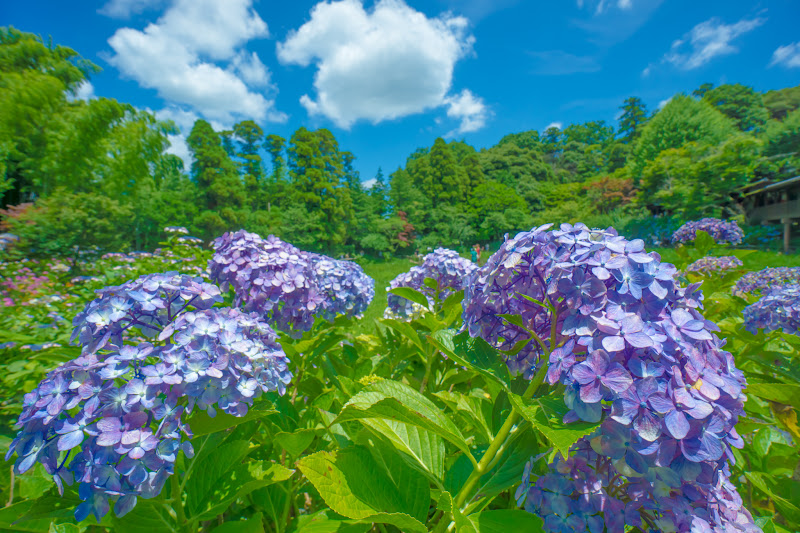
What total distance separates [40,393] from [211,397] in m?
0.35

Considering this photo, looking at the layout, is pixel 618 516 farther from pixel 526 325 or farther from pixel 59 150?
pixel 59 150

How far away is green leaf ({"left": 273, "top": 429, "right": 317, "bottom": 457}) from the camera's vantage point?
1.07 metres

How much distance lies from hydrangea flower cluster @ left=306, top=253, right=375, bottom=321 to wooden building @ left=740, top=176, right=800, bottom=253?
74.2 feet

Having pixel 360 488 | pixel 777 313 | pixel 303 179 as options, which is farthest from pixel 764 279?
pixel 303 179

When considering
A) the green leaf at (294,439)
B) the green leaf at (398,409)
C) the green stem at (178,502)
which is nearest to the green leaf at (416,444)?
the green leaf at (398,409)

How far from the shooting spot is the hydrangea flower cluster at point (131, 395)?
0.75 m

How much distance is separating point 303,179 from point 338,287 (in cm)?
2249

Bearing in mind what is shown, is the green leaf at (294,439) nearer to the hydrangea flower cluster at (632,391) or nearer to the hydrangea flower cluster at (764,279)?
the hydrangea flower cluster at (632,391)

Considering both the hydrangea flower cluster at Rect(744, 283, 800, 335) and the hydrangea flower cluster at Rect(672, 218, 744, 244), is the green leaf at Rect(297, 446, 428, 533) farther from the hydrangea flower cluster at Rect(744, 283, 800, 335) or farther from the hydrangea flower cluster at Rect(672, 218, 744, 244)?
the hydrangea flower cluster at Rect(672, 218, 744, 244)

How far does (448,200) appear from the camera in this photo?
3538 cm

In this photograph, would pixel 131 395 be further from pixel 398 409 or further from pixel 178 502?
pixel 398 409

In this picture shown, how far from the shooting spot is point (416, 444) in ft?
3.28

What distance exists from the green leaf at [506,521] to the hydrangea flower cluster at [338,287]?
1.53m

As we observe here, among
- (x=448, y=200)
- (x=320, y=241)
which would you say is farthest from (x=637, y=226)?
(x=320, y=241)
